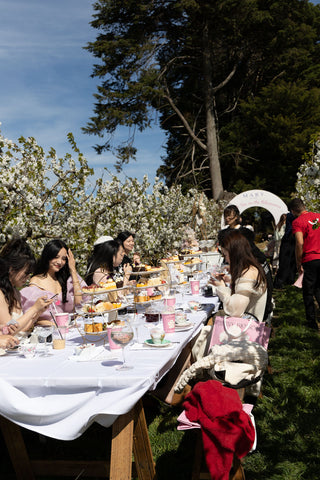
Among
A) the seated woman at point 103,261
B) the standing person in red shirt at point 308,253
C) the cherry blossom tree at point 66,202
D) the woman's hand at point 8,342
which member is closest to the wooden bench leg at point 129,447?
the woman's hand at point 8,342

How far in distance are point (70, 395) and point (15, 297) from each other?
4.31ft

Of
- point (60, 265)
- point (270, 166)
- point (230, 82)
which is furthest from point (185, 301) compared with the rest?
point (230, 82)

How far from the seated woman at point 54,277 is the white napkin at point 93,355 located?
1.39 meters

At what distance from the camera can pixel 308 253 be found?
628 centimetres

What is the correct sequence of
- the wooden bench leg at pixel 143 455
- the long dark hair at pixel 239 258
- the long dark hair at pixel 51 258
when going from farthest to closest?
the long dark hair at pixel 51 258 < the long dark hair at pixel 239 258 < the wooden bench leg at pixel 143 455

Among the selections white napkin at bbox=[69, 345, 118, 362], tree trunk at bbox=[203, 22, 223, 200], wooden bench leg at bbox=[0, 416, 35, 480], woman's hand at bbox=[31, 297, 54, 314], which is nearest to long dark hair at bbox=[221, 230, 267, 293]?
white napkin at bbox=[69, 345, 118, 362]

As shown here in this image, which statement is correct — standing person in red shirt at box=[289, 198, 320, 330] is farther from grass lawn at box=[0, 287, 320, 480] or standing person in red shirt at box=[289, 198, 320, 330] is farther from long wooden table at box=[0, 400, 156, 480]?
long wooden table at box=[0, 400, 156, 480]

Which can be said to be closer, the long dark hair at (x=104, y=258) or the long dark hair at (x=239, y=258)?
the long dark hair at (x=239, y=258)

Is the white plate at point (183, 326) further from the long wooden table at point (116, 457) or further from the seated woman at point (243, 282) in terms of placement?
the long wooden table at point (116, 457)

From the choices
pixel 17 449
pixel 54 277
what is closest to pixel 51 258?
pixel 54 277

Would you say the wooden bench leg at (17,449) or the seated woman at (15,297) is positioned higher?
the seated woman at (15,297)

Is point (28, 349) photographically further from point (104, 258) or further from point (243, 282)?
point (104, 258)

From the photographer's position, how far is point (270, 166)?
72.2 ft

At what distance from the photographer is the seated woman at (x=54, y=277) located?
417 centimetres
